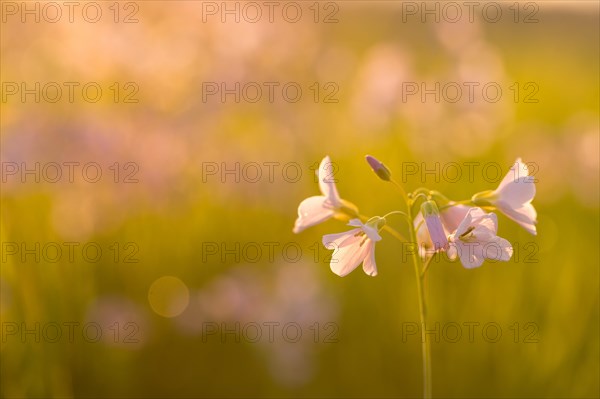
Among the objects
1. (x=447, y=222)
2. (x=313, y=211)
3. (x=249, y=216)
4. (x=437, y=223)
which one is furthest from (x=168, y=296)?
(x=437, y=223)

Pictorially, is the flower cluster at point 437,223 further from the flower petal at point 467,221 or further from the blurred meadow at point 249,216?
the blurred meadow at point 249,216

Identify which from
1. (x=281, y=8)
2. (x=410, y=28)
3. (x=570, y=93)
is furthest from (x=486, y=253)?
(x=410, y=28)

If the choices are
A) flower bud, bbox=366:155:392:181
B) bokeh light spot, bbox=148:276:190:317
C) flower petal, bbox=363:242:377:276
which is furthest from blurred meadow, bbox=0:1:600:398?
flower bud, bbox=366:155:392:181

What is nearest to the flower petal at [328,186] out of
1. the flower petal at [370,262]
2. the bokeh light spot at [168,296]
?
the flower petal at [370,262]

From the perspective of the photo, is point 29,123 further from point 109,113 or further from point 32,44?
point 32,44

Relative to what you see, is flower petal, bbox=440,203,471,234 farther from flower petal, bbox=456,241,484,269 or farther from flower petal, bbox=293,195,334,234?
flower petal, bbox=293,195,334,234

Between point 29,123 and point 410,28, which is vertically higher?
point 410,28

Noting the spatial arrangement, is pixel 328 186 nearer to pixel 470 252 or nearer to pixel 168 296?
pixel 470 252

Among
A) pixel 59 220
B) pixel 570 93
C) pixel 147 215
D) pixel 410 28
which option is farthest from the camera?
pixel 410 28
